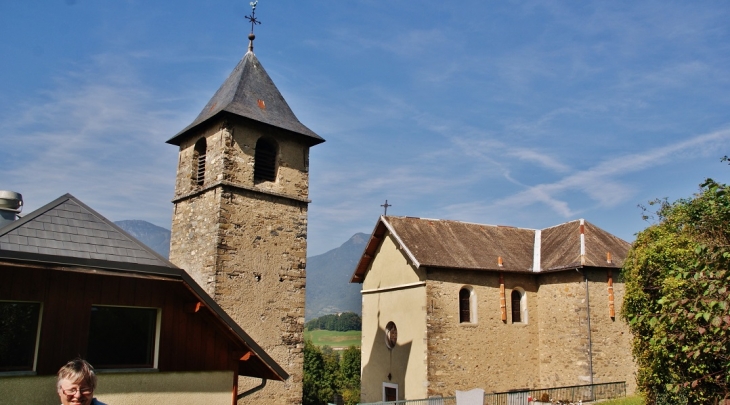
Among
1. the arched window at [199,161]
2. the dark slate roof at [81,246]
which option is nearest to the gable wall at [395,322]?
the arched window at [199,161]

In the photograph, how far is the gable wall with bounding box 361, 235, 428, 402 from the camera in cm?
2130

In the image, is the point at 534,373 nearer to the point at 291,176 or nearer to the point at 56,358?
the point at 291,176

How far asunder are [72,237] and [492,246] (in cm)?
1904

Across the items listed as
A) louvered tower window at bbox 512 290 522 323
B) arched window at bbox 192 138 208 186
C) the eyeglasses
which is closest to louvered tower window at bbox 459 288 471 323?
louvered tower window at bbox 512 290 522 323

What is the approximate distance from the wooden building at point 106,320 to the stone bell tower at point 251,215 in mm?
6269

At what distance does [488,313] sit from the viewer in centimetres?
2252

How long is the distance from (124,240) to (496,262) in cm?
1744

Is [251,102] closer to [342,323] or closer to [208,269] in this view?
[208,269]

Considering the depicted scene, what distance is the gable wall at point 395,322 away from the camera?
69.9 ft

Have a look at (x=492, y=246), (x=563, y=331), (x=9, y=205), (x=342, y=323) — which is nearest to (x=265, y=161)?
(x=9, y=205)

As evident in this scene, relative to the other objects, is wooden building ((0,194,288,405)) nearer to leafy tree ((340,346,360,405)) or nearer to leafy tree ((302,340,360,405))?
leafy tree ((302,340,360,405))

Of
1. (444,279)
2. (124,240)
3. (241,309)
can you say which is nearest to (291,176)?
(241,309)

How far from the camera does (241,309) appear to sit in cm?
1555

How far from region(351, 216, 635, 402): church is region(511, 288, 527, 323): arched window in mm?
43
